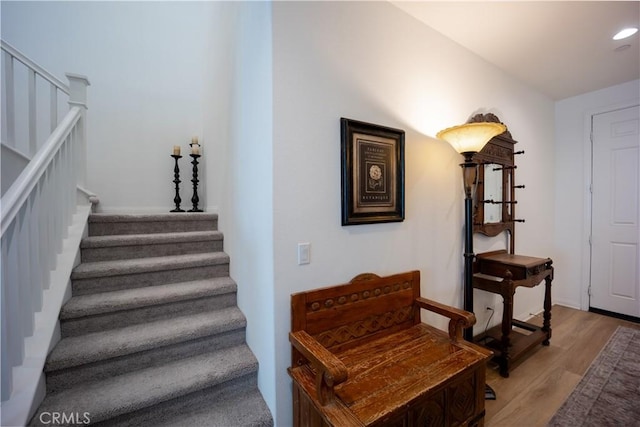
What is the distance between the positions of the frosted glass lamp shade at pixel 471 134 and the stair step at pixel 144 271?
1.95m

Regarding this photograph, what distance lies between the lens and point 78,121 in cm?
209

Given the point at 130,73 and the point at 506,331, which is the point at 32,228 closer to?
the point at 130,73

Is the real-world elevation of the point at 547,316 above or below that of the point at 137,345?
below

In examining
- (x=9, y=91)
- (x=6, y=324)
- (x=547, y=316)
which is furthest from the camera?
(x=547, y=316)

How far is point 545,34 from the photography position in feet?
6.82

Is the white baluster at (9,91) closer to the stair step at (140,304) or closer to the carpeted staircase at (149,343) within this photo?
the carpeted staircase at (149,343)

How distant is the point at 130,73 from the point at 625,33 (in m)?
4.87

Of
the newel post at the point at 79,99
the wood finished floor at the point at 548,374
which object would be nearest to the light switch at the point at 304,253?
the wood finished floor at the point at 548,374

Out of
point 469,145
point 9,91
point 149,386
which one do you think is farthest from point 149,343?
point 469,145

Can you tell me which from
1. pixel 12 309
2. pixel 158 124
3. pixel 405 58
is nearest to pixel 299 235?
pixel 12 309

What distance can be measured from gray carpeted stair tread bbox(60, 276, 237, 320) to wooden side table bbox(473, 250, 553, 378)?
2130 millimetres

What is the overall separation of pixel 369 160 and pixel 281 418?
152 centimetres

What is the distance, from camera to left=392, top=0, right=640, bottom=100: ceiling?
1.79 metres

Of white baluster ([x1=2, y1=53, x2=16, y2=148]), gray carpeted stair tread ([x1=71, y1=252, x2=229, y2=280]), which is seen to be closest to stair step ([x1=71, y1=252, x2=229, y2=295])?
gray carpeted stair tread ([x1=71, y1=252, x2=229, y2=280])
